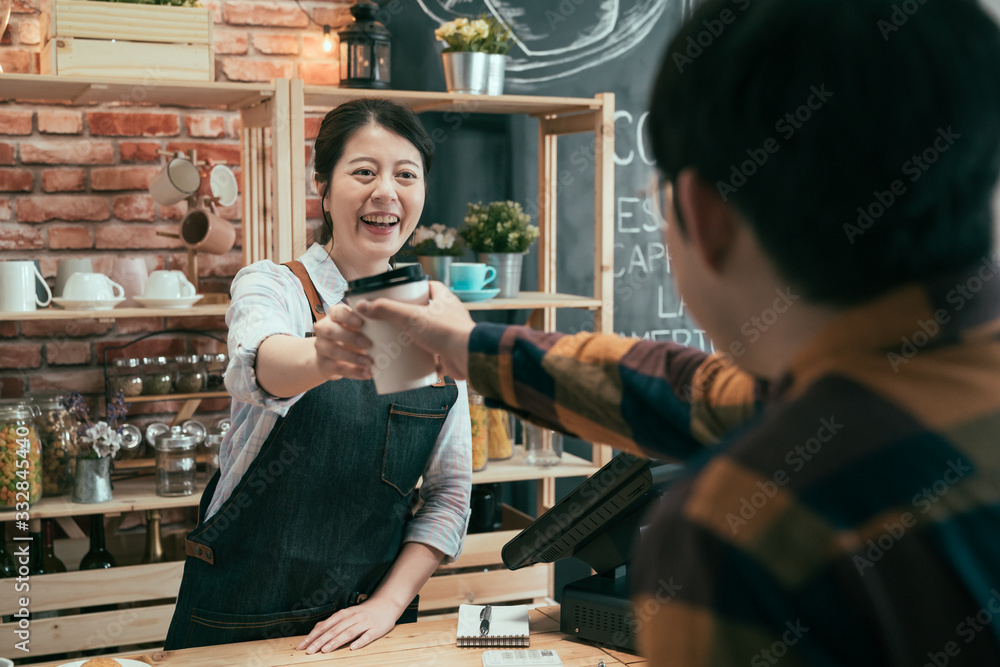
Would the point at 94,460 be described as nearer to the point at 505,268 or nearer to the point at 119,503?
the point at 119,503

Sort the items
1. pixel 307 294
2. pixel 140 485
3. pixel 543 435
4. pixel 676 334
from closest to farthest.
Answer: pixel 307 294, pixel 140 485, pixel 543 435, pixel 676 334

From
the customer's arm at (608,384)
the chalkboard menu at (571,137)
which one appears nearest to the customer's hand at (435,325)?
the customer's arm at (608,384)

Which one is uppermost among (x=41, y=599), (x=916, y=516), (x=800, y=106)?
(x=800, y=106)

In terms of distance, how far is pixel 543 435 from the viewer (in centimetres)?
271

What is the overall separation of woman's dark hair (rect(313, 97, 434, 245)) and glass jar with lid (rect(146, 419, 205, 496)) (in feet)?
2.99

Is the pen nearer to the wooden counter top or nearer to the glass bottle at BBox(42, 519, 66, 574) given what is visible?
the wooden counter top

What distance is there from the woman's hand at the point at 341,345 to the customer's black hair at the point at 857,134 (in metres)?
0.62

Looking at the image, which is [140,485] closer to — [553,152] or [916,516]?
[553,152]

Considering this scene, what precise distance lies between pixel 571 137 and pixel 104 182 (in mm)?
1529

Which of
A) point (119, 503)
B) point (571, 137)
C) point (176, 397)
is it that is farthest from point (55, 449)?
point (571, 137)

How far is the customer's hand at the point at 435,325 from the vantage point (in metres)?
0.96

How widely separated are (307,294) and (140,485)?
1168 millimetres

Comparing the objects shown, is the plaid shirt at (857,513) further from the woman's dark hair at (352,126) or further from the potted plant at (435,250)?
the potted plant at (435,250)

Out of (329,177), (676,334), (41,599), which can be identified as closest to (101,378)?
(41,599)
